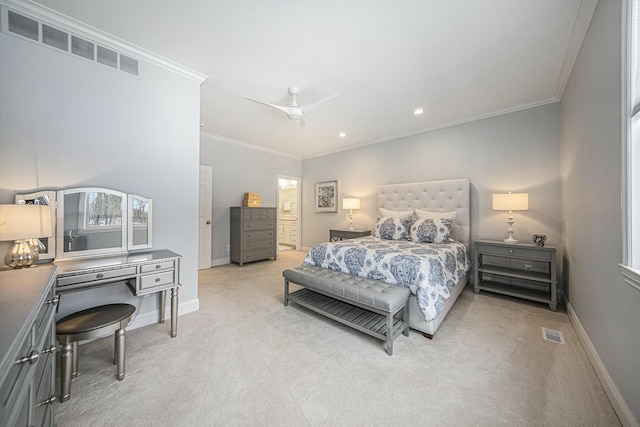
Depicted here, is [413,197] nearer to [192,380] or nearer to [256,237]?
[256,237]

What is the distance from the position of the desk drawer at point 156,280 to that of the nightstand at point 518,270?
12.7 ft

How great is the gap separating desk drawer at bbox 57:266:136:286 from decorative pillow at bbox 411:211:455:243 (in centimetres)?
357

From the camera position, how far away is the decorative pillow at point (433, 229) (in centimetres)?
353

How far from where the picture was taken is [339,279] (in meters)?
2.58

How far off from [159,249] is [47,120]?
4.69ft

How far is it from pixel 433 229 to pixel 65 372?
405cm

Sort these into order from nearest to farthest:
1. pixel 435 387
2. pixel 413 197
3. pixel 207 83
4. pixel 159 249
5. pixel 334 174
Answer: pixel 435 387 → pixel 159 249 → pixel 207 83 → pixel 413 197 → pixel 334 174

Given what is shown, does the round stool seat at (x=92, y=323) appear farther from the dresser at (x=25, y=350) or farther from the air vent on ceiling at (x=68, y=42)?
the air vent on ceiling at (x=68, y=42)

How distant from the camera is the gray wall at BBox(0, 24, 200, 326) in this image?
6.12 ft

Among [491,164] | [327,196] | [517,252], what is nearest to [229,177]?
[327,196]

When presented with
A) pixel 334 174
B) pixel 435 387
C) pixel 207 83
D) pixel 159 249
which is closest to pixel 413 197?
pixel 334 174

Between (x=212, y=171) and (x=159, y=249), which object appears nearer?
(x=159, y=249)

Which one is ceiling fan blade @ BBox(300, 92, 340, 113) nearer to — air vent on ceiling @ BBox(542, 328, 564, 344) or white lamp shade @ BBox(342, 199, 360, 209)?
white lamp shade @ BBox(342, 199, 360, 209)

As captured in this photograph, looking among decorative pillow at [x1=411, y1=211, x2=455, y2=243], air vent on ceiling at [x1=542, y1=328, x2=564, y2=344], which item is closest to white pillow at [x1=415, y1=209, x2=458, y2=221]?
decorative pillow at [x1=411, y1=211, x2=455, y2=243]
